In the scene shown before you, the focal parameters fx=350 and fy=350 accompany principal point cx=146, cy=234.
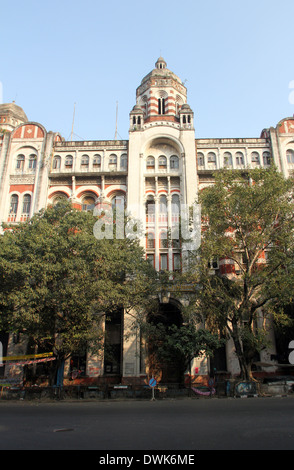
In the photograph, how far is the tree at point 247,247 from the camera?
21047mm

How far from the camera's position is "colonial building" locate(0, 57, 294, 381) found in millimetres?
30391

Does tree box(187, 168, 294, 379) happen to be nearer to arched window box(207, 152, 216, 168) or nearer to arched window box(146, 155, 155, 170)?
arched window box(207, 152, 216, 168)

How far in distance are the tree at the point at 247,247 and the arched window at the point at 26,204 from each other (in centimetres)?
1597

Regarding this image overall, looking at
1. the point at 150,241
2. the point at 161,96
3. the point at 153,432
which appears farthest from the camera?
the point at 161,96

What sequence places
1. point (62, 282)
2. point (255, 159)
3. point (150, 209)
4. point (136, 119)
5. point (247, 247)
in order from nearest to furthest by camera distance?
1. point (62, 282)
2. point (247, 247)
3. point (150, 209)
4. point (255, 159)
5. point (136, 119)

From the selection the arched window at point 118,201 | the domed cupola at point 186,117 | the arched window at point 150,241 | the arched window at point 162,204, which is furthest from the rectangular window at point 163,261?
the domed cupola at point 186,117

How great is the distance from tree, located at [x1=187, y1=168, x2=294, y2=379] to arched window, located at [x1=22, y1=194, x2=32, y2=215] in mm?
15973

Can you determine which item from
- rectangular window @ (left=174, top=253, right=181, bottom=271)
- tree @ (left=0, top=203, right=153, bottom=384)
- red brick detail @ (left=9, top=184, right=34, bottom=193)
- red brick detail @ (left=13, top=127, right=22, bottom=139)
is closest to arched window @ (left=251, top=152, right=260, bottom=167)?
rectangular window @ (left=174, top=253, right=181, bottom=271)

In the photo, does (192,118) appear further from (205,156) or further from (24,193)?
(24,193)

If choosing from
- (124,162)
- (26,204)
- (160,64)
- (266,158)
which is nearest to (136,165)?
(124,162)

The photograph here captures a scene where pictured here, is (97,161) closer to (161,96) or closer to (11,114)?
(161,96)

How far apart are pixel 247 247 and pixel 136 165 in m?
13.4

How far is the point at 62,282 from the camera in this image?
1995 cm

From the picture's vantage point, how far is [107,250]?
20.7m
